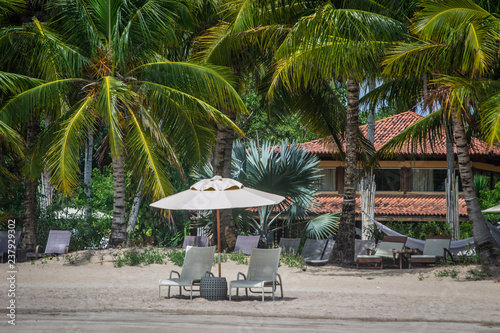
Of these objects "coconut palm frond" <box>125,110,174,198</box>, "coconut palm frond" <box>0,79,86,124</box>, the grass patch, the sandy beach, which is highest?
"coconut palm frond" <box>0,79,86,124</box>

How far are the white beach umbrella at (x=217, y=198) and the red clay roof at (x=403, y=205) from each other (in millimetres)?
12599

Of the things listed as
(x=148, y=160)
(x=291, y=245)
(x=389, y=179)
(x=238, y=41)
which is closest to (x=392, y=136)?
(x=389, y=179)

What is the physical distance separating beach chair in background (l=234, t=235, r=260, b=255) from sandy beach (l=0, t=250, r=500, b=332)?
6.39 ft

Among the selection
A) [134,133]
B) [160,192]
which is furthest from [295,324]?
[134,133]

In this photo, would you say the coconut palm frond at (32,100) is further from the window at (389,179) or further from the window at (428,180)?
the window at (428,180)

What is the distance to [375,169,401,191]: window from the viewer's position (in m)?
27.0

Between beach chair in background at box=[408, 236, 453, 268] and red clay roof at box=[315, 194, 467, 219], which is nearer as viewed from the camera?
beach chair in background at box=[408, 236, 453, 268]

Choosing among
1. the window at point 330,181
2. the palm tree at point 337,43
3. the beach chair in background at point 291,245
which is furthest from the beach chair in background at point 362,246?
the window at point 330,181

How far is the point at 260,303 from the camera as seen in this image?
10172 millimetres

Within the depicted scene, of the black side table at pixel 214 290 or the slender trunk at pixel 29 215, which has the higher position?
the slender trunk at pixel 29 215

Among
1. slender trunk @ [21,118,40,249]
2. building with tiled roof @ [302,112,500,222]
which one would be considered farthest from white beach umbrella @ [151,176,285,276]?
building with tiled roof @ [302,112,500,222]

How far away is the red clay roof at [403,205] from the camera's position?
2380 centimetres

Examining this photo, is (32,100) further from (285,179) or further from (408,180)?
(408,180)

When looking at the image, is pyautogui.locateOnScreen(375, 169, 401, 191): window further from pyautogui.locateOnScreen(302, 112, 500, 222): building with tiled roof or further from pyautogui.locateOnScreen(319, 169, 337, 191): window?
pyautogui.locateOnScreen(319, 169, 337, 191): window
